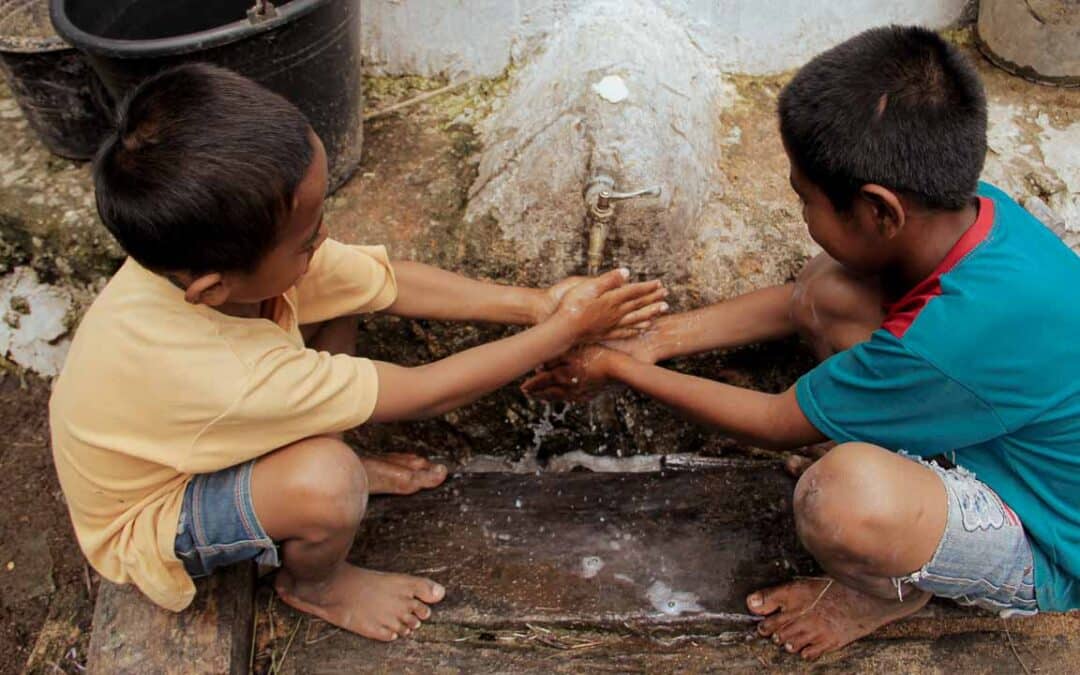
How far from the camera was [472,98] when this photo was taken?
9.68ft

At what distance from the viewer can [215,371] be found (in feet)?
5.57

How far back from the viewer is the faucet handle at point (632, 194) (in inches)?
88.7

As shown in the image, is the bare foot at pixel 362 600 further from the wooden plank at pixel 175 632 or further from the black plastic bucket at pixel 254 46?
the black plastic bucket at pixel 254 46

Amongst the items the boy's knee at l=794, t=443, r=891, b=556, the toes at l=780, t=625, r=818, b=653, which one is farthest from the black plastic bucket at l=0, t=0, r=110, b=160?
the toes at l=780, t=625, r=818, b=653

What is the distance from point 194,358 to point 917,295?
1.33 m

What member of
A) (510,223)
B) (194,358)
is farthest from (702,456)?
(194,358)

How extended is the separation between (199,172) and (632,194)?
104 cm

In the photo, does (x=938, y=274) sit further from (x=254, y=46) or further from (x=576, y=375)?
(x=254, y=46)

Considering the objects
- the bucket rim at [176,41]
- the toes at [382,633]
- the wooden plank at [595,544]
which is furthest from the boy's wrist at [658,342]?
the bucket rim at [176,41]

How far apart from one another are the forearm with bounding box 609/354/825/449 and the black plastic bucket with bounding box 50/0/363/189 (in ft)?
3.58

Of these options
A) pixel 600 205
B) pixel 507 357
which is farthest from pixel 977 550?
pixel 600 205

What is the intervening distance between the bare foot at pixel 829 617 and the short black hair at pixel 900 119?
2.90 ft

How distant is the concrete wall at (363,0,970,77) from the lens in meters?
2.84

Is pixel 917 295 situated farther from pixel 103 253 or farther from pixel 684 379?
pixel 103 253
